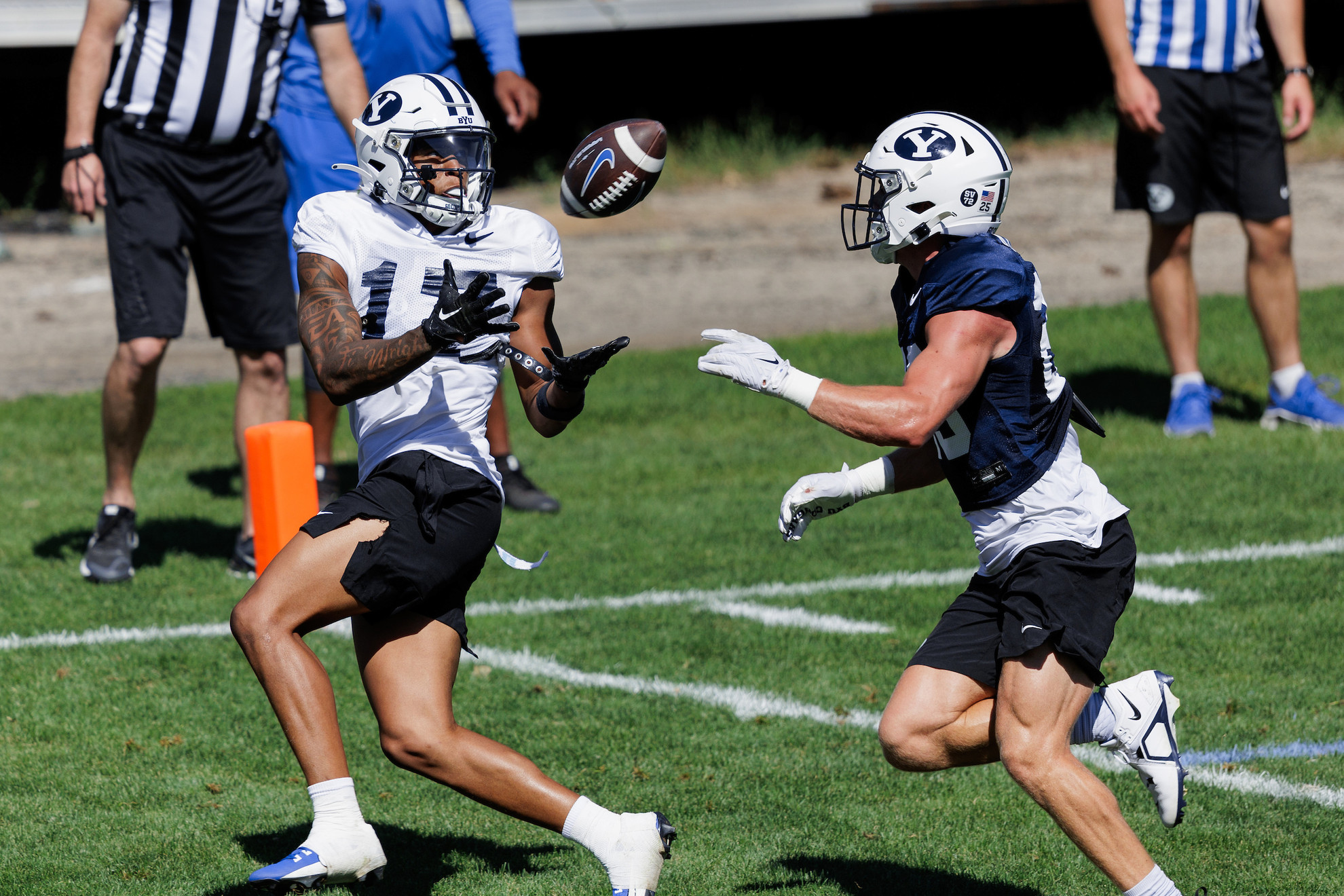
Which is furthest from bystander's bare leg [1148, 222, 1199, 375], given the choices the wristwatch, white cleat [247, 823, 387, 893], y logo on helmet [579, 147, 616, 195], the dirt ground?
white cleat [247, 823, 387, 893]

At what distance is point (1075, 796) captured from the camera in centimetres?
361

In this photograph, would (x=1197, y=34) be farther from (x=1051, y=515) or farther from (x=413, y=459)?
(x=413, y=459)

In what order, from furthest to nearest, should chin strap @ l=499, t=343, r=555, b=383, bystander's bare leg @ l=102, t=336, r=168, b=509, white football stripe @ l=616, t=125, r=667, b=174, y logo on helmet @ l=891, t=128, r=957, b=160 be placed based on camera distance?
bystander's bare leg @ l=102, t=336, r=168, b=509 < white football stripe @ l=616, t=125, r=667, b=174 < chin strap @ l=499, t=343, r=555, b=383 < y logo on helmet @ l=891, t=128, r=957, b=160

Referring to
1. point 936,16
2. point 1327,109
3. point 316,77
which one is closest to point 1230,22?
point 316,77

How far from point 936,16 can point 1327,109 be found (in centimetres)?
501

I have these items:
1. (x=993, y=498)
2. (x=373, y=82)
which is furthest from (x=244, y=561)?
(x=993, y=498)

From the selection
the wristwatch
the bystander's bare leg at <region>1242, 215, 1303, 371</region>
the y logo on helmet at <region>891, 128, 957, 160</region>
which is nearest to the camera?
the y logo on helmet at <region>891, 128, 957, 160</region>

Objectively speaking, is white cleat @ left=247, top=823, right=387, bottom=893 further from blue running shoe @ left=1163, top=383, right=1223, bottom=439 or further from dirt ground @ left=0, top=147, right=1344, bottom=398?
dirt ground @ left=0, top=147, right=1344, bottom=398

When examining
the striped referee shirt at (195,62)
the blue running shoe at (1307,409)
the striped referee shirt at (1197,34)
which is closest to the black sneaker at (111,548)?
the striped referee shirt at (195,62)

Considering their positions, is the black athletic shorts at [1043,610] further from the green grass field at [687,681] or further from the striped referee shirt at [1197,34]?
the striped referee shirt at [1197,34]

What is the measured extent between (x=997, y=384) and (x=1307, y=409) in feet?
18.0

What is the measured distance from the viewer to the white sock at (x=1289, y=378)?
8.65m

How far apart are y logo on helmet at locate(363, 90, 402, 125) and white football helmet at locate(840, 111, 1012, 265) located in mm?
1176

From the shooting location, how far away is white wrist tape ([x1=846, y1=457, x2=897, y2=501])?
163 inches
